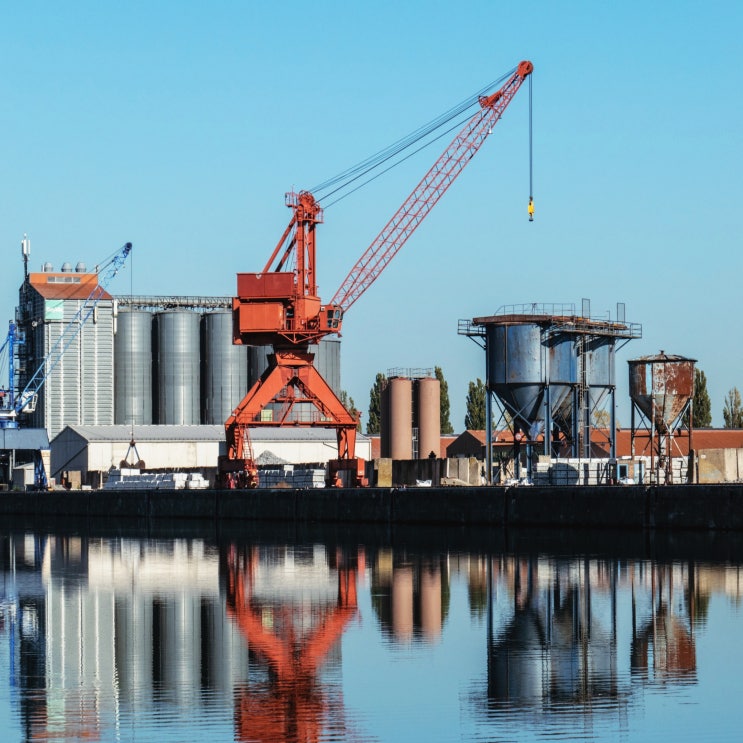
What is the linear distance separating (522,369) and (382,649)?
5052 cm

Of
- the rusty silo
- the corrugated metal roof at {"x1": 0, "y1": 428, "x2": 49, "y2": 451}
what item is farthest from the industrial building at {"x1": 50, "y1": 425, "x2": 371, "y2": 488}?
the rusty silo

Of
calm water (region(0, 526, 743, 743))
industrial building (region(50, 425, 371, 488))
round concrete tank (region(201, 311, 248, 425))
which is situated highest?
round concrete tank (region(201, 311, 248, 425))

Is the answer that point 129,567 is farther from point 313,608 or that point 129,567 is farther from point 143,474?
point 143,474

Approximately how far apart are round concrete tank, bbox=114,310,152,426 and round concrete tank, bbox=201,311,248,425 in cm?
424

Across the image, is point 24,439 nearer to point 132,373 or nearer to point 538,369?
point 132,373

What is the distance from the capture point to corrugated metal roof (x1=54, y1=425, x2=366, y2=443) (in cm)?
10025

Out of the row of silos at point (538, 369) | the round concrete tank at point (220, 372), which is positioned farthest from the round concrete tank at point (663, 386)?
the round concrete tank at point (220, 372)

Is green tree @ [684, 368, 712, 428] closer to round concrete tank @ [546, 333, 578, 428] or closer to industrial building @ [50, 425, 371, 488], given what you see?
industrial building @ [50, 425, 371, 488]

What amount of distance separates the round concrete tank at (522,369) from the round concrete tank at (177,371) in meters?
39.5

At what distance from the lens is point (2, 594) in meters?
32.6

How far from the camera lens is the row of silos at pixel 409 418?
100312mm

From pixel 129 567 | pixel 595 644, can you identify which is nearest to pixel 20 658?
pixel 595 644

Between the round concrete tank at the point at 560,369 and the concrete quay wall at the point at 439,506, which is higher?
the round concrete tank at the point at 560,369

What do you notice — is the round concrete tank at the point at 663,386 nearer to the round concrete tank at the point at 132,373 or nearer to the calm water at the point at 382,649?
the calm water at the point at 382,649
